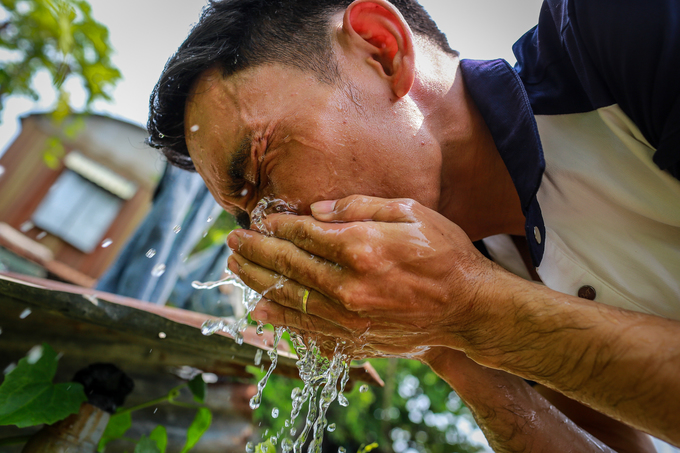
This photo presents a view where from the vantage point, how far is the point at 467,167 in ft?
6.79

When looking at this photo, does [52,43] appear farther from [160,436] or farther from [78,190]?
[78,190]

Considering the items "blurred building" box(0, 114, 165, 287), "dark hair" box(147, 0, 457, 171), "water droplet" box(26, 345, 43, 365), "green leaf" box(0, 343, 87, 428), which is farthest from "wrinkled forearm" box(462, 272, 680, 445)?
"blurred building" box(0, 114, 165, 287)

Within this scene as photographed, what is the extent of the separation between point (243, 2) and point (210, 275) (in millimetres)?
3332

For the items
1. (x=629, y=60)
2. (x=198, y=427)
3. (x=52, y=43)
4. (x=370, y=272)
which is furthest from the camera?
(x=52, y=43)

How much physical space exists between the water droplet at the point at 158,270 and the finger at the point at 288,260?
2.47 metres

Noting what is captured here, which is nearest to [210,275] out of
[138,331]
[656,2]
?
[138,331]

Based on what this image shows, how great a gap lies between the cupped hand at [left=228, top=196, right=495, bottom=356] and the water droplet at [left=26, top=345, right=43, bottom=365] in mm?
879

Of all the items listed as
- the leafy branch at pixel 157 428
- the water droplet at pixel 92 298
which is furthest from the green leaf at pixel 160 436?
the water droplet at pixel 92 298

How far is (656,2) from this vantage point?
1363 millimetres

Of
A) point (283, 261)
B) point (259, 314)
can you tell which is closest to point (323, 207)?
point (283, 261)

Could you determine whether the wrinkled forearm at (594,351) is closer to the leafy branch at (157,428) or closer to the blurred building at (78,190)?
the leafy branch at (157,428)

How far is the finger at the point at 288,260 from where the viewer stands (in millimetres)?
1396

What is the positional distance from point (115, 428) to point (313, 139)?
155 centimetres

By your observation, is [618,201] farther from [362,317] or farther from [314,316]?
[314,316]
